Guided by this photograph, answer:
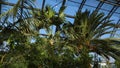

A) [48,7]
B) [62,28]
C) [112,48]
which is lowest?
[112,48]

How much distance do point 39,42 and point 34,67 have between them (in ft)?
2.75

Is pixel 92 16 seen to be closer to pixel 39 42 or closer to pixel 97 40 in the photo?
pixel 97 40

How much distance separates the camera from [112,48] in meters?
12.7

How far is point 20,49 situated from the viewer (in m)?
9.95

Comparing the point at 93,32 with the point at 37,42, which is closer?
the point at 37,42

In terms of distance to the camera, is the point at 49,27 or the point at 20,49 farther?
the point at 49,27

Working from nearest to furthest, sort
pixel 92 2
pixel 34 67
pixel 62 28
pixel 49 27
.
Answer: pixel 34 67 → pixel 49 27 → pixel 62 28 → pixel 92 2

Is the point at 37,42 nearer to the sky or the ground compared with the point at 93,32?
nearer to the sky

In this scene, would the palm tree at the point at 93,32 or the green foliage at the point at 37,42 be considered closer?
the green foliage at the point at 37,42

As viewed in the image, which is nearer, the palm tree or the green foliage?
the green foliage

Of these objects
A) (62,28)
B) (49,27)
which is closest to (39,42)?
(49,27)

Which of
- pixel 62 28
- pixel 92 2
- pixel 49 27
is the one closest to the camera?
pixel 49 27

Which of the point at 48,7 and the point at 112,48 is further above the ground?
the point at 48,7

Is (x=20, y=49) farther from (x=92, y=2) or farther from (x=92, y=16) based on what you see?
(x=92, y=2)
